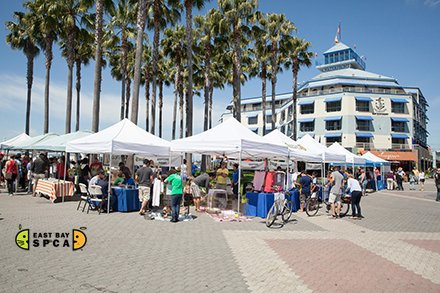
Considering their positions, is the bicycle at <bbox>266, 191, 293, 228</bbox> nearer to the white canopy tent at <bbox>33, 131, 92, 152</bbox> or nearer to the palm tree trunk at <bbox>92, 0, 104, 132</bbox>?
the white canopy tent at <bbox>33, 131, 92, 152</bbox>

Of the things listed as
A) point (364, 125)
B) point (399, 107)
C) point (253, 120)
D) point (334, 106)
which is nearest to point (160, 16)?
point (334, 106)

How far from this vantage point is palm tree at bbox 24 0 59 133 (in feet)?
75.4

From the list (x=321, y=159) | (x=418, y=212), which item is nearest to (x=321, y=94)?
(x=321, y=159)

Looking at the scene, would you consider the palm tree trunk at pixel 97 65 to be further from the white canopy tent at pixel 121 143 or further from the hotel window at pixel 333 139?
the hotel window at pixel 333 139

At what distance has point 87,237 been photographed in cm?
764

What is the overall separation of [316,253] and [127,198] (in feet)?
23.8

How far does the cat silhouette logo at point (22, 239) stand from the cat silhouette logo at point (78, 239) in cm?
90

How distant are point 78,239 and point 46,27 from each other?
837 inches

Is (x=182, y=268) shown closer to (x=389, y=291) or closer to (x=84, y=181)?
(x=389, y=291)

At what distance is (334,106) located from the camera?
51.3 m

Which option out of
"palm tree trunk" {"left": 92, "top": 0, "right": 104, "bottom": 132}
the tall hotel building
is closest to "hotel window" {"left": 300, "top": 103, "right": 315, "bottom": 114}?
the tall hotel building

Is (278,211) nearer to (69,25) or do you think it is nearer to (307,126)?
(69,25)

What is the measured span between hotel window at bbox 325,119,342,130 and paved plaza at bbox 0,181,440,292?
139 feet

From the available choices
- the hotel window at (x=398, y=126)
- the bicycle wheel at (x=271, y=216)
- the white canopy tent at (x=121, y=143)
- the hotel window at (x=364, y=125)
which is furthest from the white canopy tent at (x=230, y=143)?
the hotel window at (x=398, y=126)
